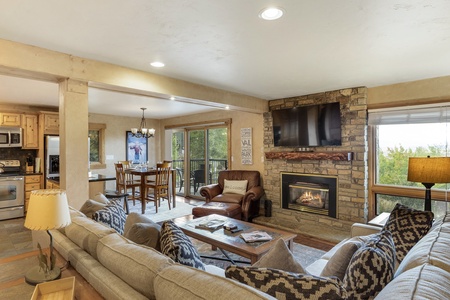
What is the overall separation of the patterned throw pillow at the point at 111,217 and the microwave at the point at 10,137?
4379mm

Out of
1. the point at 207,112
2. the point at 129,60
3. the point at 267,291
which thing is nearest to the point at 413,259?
the point at 267,291

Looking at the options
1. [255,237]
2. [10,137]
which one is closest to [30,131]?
[10,137]

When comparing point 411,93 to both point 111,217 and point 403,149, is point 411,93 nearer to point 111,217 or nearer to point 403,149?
point 403,149

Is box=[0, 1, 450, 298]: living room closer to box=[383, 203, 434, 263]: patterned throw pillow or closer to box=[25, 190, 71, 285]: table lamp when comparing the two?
box=[25, 190, 71, 285]: table lamp

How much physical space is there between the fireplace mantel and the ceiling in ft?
4.25

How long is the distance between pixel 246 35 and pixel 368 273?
1.99 metres

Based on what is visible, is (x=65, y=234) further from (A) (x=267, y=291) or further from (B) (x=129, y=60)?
(B) (x=129, y=60)

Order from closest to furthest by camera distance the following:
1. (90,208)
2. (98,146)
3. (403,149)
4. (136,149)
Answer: (90,208), (403,149), (98,146), (136,149)

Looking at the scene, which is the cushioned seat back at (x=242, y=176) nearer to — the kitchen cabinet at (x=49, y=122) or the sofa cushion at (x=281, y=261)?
the kitchen cabinet at (x=49, y=122)

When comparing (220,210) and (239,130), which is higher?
(239,130)

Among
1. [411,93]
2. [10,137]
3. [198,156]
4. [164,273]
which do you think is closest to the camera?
[164,273]

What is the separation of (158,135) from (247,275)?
25.3 ft

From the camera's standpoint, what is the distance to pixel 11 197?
5098mm

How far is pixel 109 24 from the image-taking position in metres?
2.04
